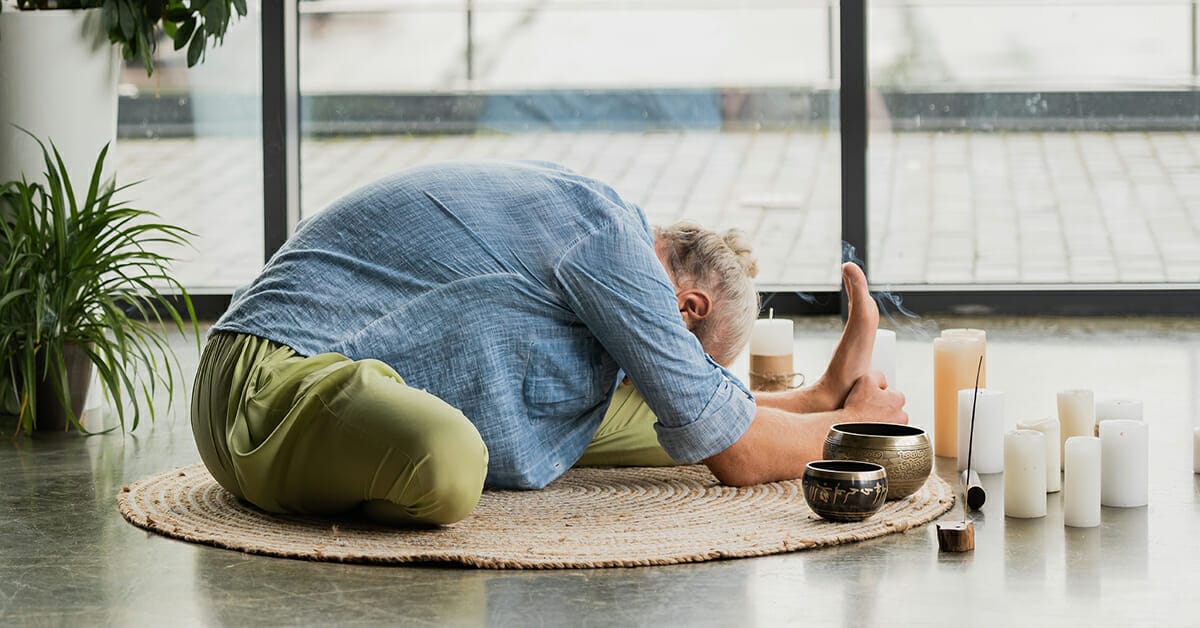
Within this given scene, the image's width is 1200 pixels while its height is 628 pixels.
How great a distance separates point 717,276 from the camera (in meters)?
2.35

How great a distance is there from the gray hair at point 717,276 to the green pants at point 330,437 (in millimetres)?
473

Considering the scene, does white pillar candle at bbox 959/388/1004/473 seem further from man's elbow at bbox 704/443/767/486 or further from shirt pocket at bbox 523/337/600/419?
shirt pocket at bbox 523/337/600/419

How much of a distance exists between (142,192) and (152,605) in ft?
10.8

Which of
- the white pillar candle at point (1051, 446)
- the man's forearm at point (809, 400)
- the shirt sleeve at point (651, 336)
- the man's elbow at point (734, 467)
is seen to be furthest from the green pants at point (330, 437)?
the white pillar candle at point (1051, 446)

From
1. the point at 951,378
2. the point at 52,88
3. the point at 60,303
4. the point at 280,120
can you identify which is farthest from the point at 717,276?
the point at 280,120

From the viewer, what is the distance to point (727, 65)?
15.8 ft

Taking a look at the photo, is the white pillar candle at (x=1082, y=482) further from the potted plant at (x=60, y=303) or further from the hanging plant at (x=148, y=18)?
the hanging plant at (x=148, y=18)

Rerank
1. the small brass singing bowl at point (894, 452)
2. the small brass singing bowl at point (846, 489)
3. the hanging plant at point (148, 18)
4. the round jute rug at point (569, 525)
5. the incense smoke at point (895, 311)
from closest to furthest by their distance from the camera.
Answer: the round jute rug at point (569, 525)
the small brass singing bowl at point (846, 489)
the small brass singing bowl at point (894, 452)
the hanging plant at point (148, 18)
the incense smoke at point (895, 311)

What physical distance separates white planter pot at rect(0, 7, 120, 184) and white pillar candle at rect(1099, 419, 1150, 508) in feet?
7.21

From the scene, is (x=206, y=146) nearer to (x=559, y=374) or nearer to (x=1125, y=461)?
(x=559, y=374)

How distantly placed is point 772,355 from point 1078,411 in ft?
1.89

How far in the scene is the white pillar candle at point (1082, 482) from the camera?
2139 millimetres

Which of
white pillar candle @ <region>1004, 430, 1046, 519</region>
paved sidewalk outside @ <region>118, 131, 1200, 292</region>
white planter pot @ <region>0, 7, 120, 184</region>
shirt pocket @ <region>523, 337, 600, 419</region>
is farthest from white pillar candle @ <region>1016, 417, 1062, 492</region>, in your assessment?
paved sidewalk outside @ <region>118, 131, 1200, 292</region>

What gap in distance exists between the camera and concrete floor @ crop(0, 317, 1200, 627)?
5.73 feet
